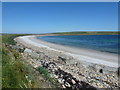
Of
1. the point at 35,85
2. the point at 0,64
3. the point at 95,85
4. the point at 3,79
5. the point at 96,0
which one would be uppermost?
the point at 96,0

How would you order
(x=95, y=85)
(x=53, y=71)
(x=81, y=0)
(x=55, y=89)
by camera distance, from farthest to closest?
(x=53, y=71) → (x=95, y=85) → (x=55, y=89) → (x=81, y=0)

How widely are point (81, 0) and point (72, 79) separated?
2.28 meters

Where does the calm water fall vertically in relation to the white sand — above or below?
above

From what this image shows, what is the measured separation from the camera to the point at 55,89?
312cm

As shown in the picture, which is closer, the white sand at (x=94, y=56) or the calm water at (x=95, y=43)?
the white sand at (x=94, y=56)

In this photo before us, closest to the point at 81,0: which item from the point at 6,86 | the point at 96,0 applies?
the point at 96,0

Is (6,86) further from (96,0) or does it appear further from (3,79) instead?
(96,0)

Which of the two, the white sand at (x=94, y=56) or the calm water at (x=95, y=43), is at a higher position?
the calm water at (x=95, y=43)

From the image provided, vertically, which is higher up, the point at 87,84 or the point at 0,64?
the point at 0,64

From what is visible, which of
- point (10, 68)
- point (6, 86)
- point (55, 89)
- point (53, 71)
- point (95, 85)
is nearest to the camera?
point (6, 86)

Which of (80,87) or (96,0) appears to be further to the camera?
(80,87)

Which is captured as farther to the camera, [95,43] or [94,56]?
[95,43]

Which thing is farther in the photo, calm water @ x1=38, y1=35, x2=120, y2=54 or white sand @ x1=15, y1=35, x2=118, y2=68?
calm water @ x1=38, y1=35, x2=120, y2=54

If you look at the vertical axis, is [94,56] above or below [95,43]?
below
